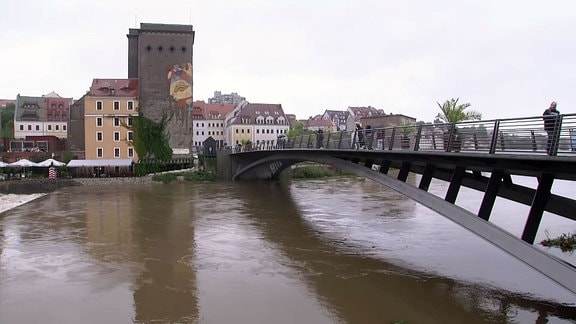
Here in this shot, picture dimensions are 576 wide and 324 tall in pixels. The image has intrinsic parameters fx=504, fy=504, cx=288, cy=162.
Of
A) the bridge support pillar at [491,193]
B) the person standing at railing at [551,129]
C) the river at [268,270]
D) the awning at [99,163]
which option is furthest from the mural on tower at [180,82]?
the person standing at railing at [551,129]

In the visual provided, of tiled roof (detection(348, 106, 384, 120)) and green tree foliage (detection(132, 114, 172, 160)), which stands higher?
tiled roof (detection(348, 106, 384, 120))

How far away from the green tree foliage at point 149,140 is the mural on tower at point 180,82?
196 inches

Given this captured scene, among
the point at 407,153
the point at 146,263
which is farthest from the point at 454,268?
the point at 146,263

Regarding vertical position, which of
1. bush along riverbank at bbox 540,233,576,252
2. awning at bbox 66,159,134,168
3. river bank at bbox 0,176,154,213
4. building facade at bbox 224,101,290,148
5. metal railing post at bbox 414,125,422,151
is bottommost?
river bank at bbox 0,176,154,213

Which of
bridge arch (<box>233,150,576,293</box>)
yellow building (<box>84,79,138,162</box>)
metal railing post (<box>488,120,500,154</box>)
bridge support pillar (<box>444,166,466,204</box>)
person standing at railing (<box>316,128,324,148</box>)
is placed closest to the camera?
bridge arch (<box>233,150,576,293</box>)

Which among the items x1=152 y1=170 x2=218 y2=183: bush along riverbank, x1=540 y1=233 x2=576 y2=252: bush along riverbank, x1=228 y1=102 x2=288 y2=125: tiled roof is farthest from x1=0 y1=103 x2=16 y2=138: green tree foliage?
x1=540 y1=233 x2=576 y2=252: bush along riverbank

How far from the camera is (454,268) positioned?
50.2ft

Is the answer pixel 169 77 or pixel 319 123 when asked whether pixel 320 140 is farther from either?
pixel 319 123

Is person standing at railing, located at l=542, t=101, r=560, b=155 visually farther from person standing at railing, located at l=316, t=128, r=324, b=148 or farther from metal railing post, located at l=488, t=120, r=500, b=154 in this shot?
person standing at railing, located at l=316, t=128, r=324, b=148

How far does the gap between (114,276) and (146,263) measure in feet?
6.10

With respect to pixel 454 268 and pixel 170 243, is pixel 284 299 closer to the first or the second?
pixel 454 268

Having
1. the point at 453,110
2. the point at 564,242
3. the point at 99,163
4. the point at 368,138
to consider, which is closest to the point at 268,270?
the point at 368,138

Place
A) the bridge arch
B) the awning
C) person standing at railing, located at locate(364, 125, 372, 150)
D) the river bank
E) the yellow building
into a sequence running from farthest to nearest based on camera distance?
1. the yellow building
2. the awning
3. the river bank
4. person standing at railing, located at locate(364, 125, 372, 150)
5. the bridge arch

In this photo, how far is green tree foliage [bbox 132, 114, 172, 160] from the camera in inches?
2302
